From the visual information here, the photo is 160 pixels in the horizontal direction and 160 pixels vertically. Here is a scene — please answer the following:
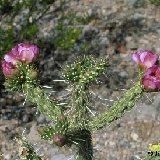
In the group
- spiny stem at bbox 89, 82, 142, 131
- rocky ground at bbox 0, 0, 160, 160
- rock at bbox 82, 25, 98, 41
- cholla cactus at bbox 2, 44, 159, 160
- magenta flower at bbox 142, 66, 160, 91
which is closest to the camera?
magenta flower at bbox 142, 66, 160, 91

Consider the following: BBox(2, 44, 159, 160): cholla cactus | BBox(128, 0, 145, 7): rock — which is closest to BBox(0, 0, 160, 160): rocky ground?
BBox(128, 0, 145, 7): rock

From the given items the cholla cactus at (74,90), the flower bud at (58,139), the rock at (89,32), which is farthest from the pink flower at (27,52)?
the rock at (89,32)

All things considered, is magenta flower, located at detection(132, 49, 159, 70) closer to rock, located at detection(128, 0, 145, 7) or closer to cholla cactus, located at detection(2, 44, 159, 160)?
→ cholla cactus, located at detection(2, 44, 159, 160)

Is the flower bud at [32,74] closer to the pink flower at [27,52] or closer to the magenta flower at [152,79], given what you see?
the pink flower at [27,52]

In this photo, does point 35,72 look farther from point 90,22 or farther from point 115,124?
point 90,22

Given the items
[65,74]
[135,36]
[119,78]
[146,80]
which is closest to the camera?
[146,80]

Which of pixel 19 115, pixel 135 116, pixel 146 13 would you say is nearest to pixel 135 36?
pixel 146 13
